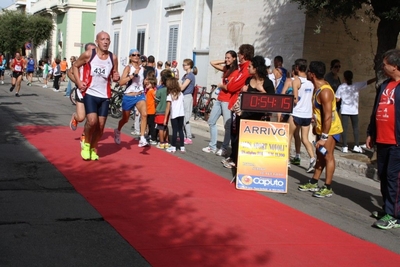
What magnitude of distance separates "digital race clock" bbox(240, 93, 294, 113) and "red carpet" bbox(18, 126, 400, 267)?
123 cm

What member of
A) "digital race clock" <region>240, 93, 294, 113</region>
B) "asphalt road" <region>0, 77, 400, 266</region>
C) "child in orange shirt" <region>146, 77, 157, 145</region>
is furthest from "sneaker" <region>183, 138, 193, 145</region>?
"digital race clock" <region>240, 93, 294, 113</region>

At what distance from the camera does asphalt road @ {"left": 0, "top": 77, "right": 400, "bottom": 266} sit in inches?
195

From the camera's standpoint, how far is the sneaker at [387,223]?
688cm

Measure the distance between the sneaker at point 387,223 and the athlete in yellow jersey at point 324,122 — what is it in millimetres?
1407

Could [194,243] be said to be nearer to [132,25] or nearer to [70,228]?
[70,228]

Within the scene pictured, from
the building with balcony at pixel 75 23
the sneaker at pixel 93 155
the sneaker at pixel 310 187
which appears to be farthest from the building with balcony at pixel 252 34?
the building with balcony at pixel 75 23

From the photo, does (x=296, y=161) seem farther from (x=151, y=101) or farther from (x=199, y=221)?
(x=199, y=221)

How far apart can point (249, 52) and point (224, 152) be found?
7.47 feet

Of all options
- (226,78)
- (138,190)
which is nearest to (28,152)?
(138,190)

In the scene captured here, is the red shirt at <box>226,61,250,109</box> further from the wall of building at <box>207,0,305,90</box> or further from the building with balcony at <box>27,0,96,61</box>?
the building with balcony at <box>27,0,96,61</box>

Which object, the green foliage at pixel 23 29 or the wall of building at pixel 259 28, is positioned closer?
the wall of building at pixel 259 28

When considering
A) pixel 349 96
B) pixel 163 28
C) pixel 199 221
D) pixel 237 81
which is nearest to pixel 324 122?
pixel 199 221

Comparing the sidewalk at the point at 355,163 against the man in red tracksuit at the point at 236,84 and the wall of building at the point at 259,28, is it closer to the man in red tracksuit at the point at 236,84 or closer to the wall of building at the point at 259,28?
the man in red tracksuit at the point at 236,84

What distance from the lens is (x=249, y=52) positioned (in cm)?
1002
